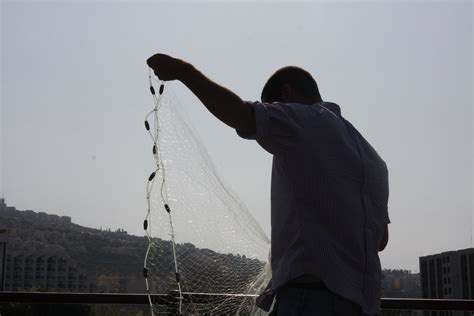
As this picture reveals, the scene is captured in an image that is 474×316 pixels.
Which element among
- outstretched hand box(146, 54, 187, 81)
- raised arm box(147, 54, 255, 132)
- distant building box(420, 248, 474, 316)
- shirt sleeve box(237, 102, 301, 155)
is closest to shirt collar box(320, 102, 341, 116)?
shirt sleeve box(237, 102, 301, 155)

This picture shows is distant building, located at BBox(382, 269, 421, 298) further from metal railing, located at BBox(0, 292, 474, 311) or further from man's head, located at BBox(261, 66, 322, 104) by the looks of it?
man's head, located at BBox(261, 66, 322, 104)

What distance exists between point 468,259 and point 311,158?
11.9 meters

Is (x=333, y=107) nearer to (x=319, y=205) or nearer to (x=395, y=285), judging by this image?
(x=319, y=205)

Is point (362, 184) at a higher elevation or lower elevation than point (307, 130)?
lower

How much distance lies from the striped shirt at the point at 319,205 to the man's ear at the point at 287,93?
4.1 inches

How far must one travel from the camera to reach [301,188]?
1.74 m

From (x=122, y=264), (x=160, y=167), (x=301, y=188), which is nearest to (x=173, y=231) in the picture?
(x=160, y=167)

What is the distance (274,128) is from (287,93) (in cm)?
25

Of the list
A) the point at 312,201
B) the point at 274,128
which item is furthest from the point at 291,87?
the point at 312,201

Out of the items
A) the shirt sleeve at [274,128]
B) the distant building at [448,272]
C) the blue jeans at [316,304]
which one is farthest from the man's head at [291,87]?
the distant building at [448,272]

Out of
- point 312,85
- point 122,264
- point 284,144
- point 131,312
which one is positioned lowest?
point 131,312

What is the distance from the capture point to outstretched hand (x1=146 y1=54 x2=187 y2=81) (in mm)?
1659

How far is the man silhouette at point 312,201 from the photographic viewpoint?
5.43 ft

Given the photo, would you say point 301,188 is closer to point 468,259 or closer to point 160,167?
point 160,167
